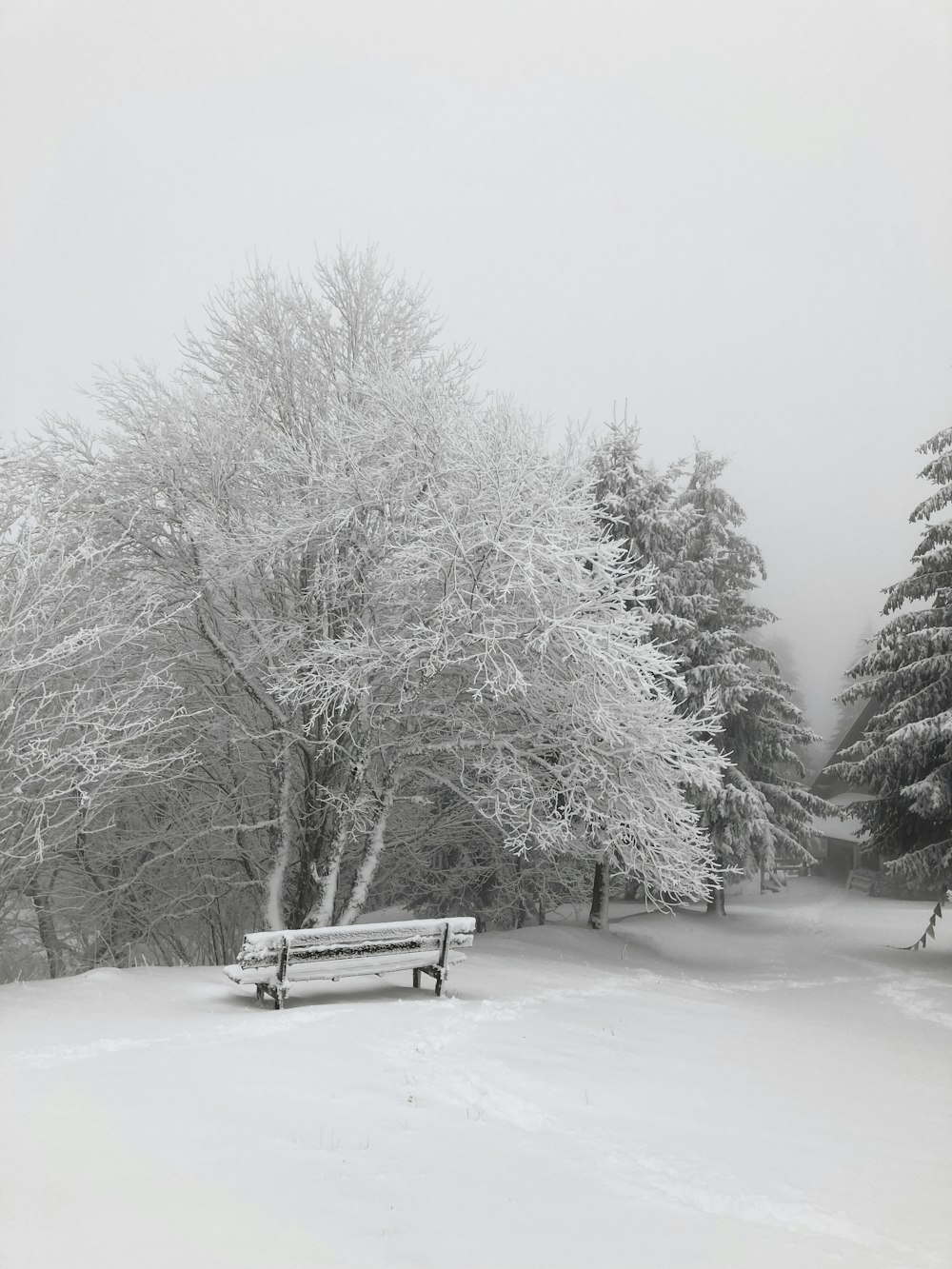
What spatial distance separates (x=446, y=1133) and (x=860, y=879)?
28.2 metres

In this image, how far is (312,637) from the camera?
39.6ft

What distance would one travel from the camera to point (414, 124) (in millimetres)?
14438

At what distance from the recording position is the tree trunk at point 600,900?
56.9 ft

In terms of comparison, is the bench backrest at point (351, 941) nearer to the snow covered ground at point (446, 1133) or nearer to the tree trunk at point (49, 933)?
the snow covered ground at point (446, 1133)

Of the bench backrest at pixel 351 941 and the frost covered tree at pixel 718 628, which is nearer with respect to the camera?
the bench backrest at pixel 351 941

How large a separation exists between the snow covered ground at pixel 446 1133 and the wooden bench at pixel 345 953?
1.13 feet

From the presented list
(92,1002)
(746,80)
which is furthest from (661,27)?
(92,1002)

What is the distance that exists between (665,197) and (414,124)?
11645mm

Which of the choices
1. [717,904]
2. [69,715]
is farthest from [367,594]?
[717,904]

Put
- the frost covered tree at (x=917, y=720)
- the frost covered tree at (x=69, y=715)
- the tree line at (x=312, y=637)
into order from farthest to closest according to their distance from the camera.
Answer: the frost covered tree at (x=917, y=720) → the tree line at (x=312, y=637) → the frost covered tree at (x=69, y=715)

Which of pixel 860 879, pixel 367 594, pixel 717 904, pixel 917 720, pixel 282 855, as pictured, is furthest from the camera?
pixel 860 879

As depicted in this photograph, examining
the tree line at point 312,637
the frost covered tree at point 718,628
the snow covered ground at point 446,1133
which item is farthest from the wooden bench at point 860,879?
the snow covered ground at point 446,1133

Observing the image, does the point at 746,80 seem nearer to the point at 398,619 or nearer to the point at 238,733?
the point at 398,619

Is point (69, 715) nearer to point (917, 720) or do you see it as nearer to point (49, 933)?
point (49, 933)
